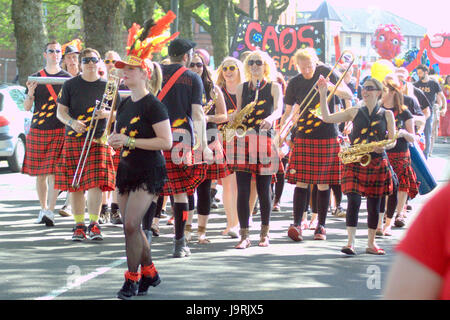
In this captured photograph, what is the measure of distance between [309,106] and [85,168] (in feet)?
7.87

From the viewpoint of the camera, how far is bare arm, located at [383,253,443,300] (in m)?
1.93

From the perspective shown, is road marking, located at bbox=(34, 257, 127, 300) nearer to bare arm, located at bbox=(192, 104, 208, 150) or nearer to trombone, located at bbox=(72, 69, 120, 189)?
bare arm, located at bbox=(192, 104, 208, 150)

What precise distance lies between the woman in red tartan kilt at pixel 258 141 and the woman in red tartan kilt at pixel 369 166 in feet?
1.86

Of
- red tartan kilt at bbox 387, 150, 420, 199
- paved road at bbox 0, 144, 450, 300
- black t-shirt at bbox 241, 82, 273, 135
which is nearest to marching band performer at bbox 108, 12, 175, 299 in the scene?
paved road at bbox 0, 144, 450, 300

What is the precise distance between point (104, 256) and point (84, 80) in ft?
6.46

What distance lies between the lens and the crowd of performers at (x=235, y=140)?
754 centimetres

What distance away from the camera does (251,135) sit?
838 cm

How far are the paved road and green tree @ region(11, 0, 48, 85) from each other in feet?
28.5

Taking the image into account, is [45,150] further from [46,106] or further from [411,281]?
[411,281]

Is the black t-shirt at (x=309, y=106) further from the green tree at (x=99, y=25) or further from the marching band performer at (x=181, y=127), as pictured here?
the green tree at (x=99, y=25)

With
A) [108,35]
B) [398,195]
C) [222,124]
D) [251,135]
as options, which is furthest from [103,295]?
[108,35]

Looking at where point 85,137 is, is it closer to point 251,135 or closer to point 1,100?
point 251,135

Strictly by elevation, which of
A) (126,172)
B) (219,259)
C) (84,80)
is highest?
(84,80)

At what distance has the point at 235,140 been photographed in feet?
28.0
